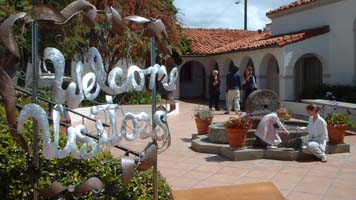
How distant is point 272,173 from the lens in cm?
756

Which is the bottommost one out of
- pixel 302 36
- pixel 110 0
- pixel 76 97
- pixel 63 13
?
pixel 76 97

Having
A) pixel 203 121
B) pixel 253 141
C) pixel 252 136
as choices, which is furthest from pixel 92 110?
pixel 203 121

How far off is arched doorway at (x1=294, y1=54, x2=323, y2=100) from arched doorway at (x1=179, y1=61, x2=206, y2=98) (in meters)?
8.44

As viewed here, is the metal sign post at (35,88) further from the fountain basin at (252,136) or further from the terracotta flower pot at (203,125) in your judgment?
the terracotta flower pot at (203,125)

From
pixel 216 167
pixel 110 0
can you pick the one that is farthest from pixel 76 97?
pixel 110 0

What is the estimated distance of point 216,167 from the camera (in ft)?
26.3

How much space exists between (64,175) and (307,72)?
54.7 feet

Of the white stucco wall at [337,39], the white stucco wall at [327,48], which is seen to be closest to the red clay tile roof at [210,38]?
the white stucco wall at [327,48]

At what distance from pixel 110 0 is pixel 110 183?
13102 mm

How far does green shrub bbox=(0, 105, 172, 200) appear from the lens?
4.02 meters

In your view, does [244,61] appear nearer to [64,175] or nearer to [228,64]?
[228,64]

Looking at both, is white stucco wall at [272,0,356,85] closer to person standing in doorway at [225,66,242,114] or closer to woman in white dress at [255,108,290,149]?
person standing in doorway at [225,66,242,114]

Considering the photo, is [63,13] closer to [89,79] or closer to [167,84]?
[89,79]

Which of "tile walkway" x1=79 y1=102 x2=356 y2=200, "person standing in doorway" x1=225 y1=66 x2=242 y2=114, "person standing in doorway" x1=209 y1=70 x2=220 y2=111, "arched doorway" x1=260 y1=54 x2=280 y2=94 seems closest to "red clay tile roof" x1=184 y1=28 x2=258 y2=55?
"arched doorway" x1=260 y1=54 x2=280 y2=94
